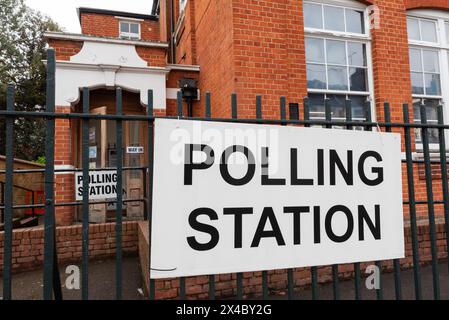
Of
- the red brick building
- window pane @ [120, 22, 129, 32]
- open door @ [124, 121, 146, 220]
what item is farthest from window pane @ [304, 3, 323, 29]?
window pane @ [120, 22, 129, 32]

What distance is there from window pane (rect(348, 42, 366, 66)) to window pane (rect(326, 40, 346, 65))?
0.12m

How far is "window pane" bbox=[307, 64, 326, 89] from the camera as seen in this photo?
5184mm

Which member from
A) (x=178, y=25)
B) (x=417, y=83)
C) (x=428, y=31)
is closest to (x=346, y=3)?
(x=428, y=31)

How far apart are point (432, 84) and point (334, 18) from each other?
227 centimetres

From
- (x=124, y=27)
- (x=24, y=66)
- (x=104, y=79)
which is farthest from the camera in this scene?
(x=24, y=66)

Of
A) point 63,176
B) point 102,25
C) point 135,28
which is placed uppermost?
point 135,28

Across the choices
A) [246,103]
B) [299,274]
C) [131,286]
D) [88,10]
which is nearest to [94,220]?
[131,286]

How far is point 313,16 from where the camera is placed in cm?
525

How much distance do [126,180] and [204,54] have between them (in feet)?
9.86

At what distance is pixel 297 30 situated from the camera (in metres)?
4.96

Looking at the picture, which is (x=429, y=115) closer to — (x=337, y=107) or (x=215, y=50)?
(x=337, y=107)

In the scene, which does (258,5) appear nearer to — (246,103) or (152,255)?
(246,103)

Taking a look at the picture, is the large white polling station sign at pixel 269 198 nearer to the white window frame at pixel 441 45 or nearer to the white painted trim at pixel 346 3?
the white painted trim at pixel 346 3

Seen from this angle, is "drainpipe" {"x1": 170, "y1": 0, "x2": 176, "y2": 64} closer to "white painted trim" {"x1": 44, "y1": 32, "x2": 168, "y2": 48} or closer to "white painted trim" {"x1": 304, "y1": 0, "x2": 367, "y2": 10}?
"white painted trim" {"x1": 44, "y1": 32, "x2": 168, "y2": 48}
